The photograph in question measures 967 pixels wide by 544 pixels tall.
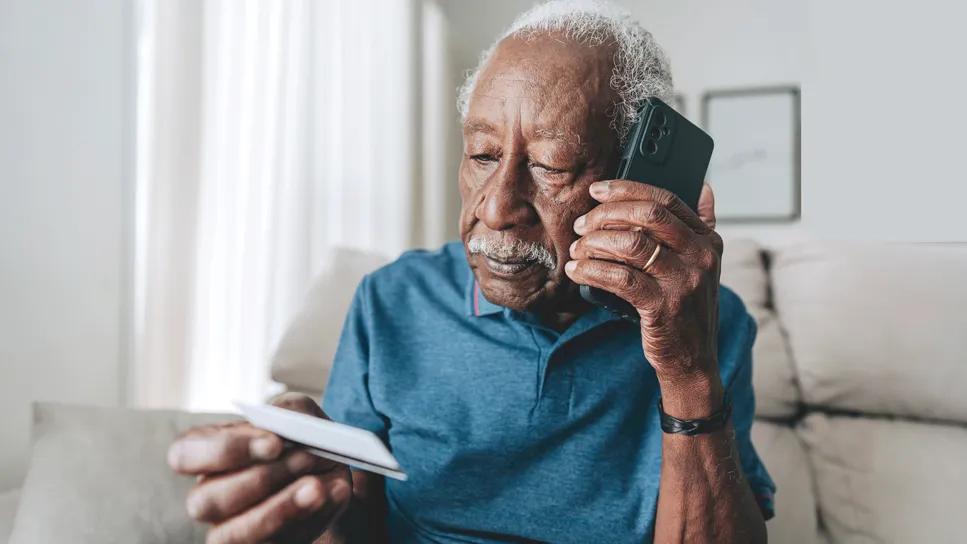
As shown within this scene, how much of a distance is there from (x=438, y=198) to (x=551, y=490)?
7.92ft

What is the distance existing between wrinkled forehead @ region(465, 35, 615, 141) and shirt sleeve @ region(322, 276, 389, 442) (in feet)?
1.23

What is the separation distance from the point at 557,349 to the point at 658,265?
0.27 meters

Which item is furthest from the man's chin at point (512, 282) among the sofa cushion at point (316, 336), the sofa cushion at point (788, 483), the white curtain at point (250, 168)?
the white curtain at point (250, 168)

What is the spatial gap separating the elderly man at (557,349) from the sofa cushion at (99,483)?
29 centimetres

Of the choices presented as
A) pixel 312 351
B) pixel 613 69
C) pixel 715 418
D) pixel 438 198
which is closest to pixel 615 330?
pixel 715 418

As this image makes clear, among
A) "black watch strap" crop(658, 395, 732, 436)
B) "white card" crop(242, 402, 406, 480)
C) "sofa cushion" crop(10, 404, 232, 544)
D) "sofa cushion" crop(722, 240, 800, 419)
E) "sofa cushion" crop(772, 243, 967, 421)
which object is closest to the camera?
"white card" crop(242, 402, 406, 480)

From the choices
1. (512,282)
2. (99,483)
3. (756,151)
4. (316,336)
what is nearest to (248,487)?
(512,282)

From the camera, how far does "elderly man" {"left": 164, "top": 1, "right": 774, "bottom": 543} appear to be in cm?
74

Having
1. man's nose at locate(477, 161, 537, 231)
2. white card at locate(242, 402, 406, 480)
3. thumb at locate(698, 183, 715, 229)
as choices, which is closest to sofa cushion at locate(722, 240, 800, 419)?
thumb at locate(698, 183, 715, 229)

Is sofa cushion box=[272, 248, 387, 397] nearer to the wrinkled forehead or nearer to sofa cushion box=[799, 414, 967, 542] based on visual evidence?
the wrinkled forehead

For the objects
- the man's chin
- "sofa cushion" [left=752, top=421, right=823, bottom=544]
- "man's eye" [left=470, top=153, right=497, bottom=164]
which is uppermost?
"man's eye" [left=470, top=153, right=497, bottom=164]

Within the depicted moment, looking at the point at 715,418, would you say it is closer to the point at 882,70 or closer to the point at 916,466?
the point at 882,70

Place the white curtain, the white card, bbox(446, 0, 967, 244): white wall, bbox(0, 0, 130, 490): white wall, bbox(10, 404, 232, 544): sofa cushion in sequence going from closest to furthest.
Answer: the white card → bbox(446, 0, 967, 244): white wall → bbox(10, 404, 232, 544): sofa cushion → bbox(0, 0, 130, 490): white wall → the white curtain

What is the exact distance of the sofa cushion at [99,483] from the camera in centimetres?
90
